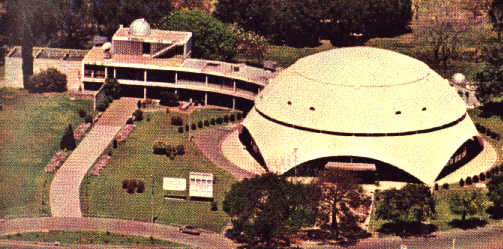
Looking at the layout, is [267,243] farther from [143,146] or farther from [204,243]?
[143,146]

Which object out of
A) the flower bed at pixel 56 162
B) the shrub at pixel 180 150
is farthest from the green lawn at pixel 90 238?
the shrub at pixel 180 150

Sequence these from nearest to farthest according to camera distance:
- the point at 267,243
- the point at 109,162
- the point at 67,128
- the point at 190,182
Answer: the point at 267,243 → the point at 190,182 → the point at 109,162 → the point at 67,128

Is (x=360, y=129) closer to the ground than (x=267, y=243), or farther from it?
farther from it

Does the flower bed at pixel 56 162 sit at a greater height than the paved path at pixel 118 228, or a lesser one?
greater

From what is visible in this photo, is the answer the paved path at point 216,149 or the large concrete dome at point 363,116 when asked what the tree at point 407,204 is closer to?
the large concrete dome at point 363,116

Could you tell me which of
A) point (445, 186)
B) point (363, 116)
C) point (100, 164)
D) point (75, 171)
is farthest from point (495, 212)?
point (75, 171)

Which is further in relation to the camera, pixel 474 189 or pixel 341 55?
pixel 341 55

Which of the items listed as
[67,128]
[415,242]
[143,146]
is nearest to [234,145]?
[143,146]

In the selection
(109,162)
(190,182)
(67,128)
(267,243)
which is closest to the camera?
(267,243)
